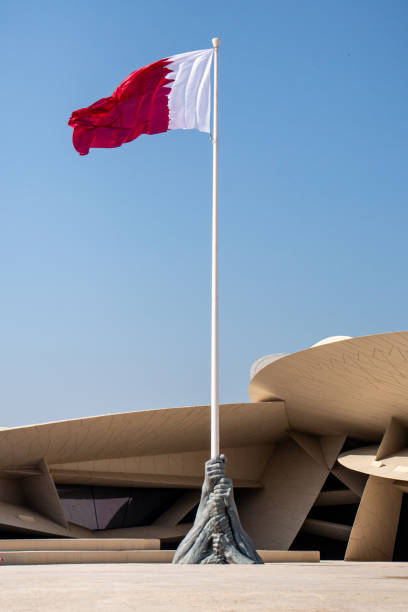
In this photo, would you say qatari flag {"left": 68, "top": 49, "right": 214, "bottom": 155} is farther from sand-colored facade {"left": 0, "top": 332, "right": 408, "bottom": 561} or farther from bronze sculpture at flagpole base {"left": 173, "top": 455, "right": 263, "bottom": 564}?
sand-colored facade {"left": 0, "top": 332, "right": 408, "bottom": 561}

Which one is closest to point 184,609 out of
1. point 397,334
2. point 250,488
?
point 397,334

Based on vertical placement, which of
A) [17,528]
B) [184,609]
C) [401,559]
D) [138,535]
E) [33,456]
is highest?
[184,609]

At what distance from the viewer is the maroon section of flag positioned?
48.5ft

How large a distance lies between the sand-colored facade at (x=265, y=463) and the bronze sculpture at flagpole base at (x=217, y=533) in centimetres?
604

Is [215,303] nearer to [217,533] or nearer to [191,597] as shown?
[217,533]

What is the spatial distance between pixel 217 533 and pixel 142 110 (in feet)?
28.2

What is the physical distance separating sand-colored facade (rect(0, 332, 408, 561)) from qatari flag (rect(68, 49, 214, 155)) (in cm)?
720

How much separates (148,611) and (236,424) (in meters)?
20.5

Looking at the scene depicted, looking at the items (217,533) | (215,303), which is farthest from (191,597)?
(215,303)

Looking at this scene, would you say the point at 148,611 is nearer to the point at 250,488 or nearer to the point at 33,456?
the point at 33,456

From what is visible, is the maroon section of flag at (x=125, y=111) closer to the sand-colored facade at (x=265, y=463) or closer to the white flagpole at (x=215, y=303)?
the white flagpole at (x=215, y=303)

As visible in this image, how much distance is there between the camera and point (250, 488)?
1192 inches

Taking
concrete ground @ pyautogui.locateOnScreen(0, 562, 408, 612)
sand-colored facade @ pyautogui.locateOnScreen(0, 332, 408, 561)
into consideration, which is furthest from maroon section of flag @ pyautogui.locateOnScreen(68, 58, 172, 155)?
concrete ground @ pyautogui.locateOnScreen(0, 562, 408, 612)

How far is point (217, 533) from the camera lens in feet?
43.3
